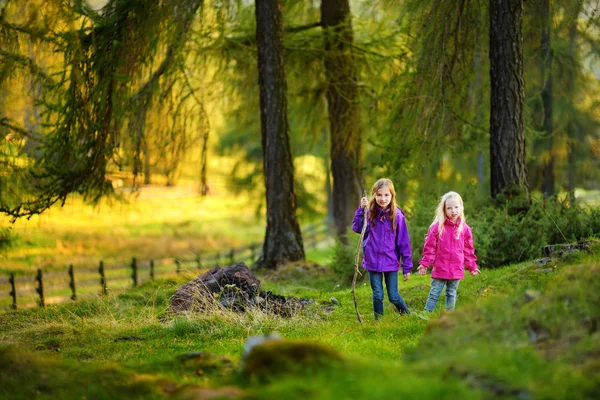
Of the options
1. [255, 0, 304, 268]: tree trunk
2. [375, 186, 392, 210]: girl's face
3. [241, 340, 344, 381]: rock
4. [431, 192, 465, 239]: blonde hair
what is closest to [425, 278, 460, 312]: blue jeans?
[431, 192, 465, 239]: blonde hair

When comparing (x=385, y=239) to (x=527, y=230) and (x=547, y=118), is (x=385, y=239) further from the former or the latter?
(x=547, y=118)

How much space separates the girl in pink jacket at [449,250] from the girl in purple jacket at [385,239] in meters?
0.28

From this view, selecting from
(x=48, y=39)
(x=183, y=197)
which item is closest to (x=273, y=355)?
(x=48, y=39)

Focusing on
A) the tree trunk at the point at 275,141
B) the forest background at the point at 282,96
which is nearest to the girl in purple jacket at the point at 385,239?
the forest background at the point at 282,96

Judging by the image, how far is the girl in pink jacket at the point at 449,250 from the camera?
24.5 ft

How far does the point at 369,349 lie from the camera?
611 cm

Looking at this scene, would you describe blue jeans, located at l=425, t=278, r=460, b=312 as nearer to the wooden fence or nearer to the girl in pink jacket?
the girl in pink jacket

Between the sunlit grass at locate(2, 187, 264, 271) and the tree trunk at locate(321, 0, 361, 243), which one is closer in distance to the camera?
the tree trunk at locate(321, 0, 361, 243)

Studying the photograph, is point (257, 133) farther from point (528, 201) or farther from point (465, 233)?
point (465, 233)

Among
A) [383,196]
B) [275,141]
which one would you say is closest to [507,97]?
[275,141]

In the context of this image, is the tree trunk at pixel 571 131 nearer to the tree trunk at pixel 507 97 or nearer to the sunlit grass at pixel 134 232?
the tree trunk at pixel 507 97

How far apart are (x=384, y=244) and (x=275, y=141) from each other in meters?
→ 7.00

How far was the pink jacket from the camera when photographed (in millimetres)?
7461

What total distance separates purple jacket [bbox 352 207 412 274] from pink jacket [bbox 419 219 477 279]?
0.24 metres
